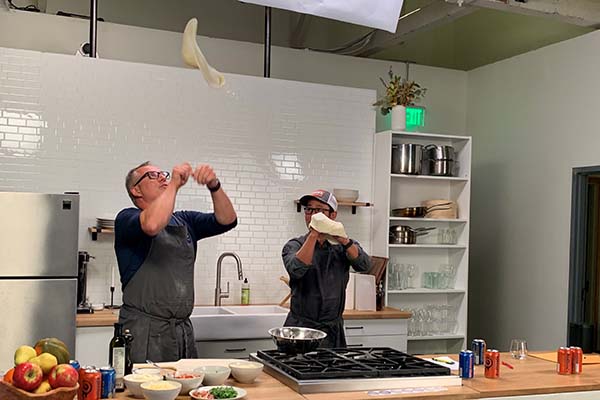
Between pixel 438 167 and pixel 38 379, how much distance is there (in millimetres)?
4510

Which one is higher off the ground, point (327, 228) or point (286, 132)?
point (286, 132)

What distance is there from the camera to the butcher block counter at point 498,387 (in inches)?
111

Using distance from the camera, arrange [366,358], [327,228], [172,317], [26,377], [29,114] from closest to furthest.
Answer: [26,377] < [366,358] < [172,317] < [327,228] < [29,114]

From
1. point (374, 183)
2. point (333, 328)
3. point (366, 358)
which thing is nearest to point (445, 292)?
point (374, 183)

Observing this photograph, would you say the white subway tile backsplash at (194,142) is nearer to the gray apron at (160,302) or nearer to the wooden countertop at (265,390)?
the gray apron at (160,302)

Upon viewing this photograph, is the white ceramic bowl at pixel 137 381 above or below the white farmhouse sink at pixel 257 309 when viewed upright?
above

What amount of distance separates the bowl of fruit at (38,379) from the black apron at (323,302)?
2125 millimetres

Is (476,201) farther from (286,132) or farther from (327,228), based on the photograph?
(327,228)

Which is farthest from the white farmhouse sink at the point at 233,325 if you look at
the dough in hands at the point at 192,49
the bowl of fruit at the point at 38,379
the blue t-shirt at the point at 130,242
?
the dough in hands at the point at 192,49

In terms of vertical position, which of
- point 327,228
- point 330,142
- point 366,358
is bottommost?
point 366,358

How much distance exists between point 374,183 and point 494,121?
1.59 meters

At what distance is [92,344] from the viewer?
4.80 meters

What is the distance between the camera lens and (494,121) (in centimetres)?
701

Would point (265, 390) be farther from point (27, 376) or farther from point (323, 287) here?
point (323, 287)
